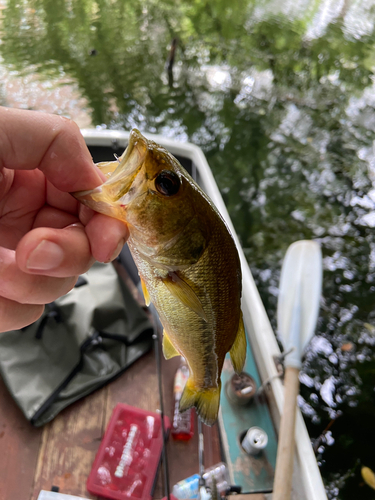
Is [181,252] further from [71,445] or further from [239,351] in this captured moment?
[71,445]

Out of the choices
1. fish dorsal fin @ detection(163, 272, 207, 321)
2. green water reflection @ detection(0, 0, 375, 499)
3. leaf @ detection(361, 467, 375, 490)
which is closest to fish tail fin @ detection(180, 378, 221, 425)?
fish dorsal fin @ detection(163, 272, 207, 321)

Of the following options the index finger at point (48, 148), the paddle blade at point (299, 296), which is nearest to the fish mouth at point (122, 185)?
the index finger at point (48, 148)

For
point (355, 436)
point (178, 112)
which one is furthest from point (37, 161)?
point (178, 112)

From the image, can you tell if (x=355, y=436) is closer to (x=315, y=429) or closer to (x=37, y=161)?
(x=315, y=429)

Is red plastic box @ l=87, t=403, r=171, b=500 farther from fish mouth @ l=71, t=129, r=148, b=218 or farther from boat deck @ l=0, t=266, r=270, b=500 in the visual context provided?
fish mouth @ l=71, t=129, r=148, b=218

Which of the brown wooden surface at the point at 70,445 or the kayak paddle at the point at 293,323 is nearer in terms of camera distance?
the kayak paddle at the point at 293,323

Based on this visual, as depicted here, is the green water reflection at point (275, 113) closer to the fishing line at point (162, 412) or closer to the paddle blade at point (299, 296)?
the paddle blade at point (299, 296)
